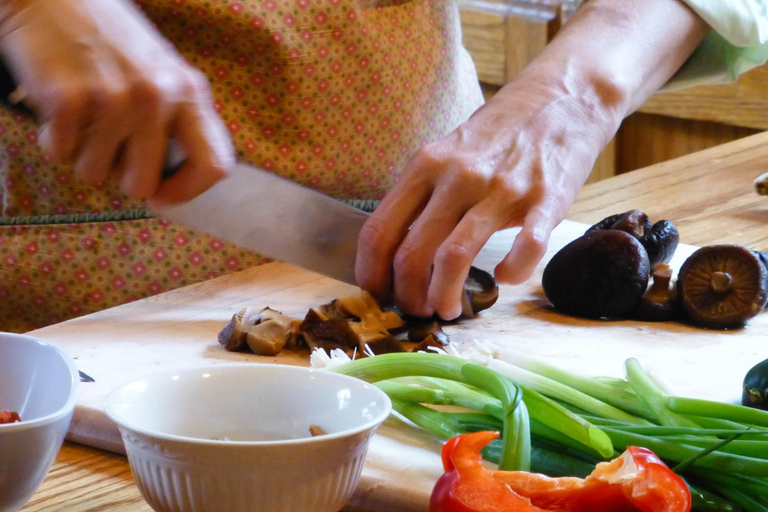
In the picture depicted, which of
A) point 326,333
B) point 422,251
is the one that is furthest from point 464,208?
point 326,333

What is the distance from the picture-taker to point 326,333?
1.33m

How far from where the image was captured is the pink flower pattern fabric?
1.61m

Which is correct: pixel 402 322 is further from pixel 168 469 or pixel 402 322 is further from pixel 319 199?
pixel 168 469

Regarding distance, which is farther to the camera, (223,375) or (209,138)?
(209,138)

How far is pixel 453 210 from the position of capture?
4.82 feet

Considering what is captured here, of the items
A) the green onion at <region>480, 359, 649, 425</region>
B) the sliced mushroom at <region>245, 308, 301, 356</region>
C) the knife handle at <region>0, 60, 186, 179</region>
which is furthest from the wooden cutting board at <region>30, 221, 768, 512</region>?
the knife handle at <region>0, 60, 186, 179</region>

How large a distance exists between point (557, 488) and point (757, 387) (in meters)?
0.39

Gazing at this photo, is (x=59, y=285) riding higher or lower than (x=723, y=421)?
lower

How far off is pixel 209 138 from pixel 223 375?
290 millimetres

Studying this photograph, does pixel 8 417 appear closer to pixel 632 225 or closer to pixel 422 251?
pixel 422 251

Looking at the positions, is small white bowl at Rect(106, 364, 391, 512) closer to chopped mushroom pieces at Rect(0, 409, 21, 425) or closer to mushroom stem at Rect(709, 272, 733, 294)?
chopped mushroom pieces at Rect(0, 409, 21, 425)

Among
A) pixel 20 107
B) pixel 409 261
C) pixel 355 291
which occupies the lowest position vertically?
pixel 355 291

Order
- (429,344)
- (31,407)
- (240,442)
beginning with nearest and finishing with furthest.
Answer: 1. (240,442)
2. (31,407)
3. (429,344)

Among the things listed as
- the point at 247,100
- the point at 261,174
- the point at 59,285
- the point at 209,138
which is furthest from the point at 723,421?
the point at 59,285
